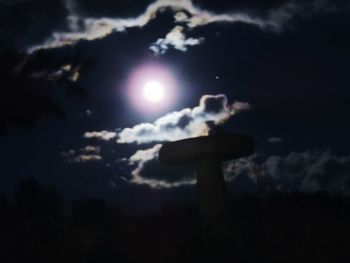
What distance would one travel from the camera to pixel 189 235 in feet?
26.2

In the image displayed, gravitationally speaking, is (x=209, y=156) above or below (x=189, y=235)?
above

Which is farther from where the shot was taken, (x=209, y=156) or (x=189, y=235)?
(x=209, y=156)

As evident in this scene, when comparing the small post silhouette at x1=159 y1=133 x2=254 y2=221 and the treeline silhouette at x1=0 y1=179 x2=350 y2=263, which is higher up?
the small post silhouette at x1=159 y1=133 x2=254 y2=221

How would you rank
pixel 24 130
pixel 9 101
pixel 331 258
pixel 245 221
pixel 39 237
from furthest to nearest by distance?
pixel 24 130 → pixel 9 101 → pixel 245 221 → pixel 39 237 → pixel 331 258

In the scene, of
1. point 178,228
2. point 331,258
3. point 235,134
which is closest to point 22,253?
point 178,228

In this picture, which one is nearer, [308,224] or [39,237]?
[39,237]

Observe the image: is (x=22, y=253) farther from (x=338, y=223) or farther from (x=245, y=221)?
(x=338, y=223)

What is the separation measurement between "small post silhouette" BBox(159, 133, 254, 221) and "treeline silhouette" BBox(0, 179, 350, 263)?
1.77 metres

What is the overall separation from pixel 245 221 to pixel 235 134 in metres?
4.23

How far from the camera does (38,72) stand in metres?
12.1

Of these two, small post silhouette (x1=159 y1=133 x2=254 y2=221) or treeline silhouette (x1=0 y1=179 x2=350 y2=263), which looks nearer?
treeline silhouette (x1=0 y1=179 x2=350 y2=263)

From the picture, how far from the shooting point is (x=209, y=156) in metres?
13.1

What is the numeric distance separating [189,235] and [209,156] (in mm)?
5226

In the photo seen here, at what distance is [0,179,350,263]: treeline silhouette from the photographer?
749cm
